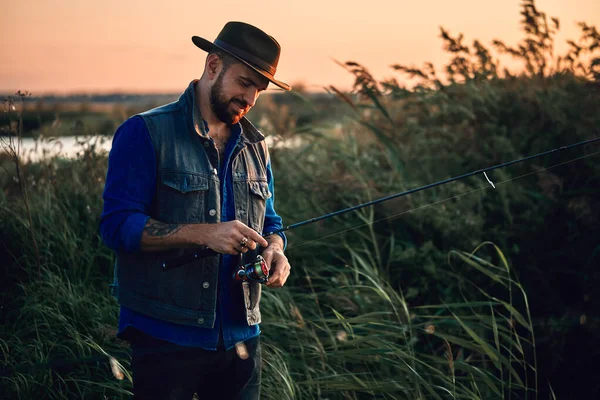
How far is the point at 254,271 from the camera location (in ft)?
7.22

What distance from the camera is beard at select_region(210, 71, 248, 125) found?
2.29m

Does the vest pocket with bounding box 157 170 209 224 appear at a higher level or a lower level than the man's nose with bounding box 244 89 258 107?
lower

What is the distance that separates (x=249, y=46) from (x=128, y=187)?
0.73 metres

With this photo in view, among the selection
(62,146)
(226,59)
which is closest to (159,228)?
(226,59)

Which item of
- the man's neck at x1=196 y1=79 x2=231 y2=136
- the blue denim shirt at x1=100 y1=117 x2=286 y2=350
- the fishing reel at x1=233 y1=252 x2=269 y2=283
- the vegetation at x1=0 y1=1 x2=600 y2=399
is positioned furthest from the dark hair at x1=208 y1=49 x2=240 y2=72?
the vegetation at x1=0 y1=1 x2=600 y2=399

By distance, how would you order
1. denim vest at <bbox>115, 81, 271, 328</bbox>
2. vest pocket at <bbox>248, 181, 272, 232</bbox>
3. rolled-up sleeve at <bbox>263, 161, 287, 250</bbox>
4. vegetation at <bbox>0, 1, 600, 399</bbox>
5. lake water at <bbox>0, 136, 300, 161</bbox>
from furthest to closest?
lake water at <bbox>0, 136, 300, 161</bbox>, vegetation at <bbox>0, 1, 600, 399</bbox>, rolled-up sleeve at <bbox>263, 161, 287, 250</bbox>, vest pocket at <bbox>248, 181, 272, 232</bbox>, denim vest at <bbox>115, 81, 271, 328</bbox>

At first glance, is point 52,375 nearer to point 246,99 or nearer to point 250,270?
point 250,270

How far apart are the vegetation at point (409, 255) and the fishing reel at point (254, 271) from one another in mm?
817

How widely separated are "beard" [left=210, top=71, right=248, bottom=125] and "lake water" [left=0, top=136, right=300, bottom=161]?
97.3 inches

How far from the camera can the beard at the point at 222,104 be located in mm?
Answer: 2289

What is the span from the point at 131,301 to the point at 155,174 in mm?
466

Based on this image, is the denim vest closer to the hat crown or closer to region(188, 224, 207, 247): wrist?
region(188, 224, 207, 247): wrist

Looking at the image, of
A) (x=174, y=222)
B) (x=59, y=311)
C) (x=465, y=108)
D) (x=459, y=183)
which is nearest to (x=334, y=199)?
(x=459, y=183)

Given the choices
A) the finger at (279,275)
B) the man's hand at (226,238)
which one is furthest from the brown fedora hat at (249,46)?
the finger at (279,275)
